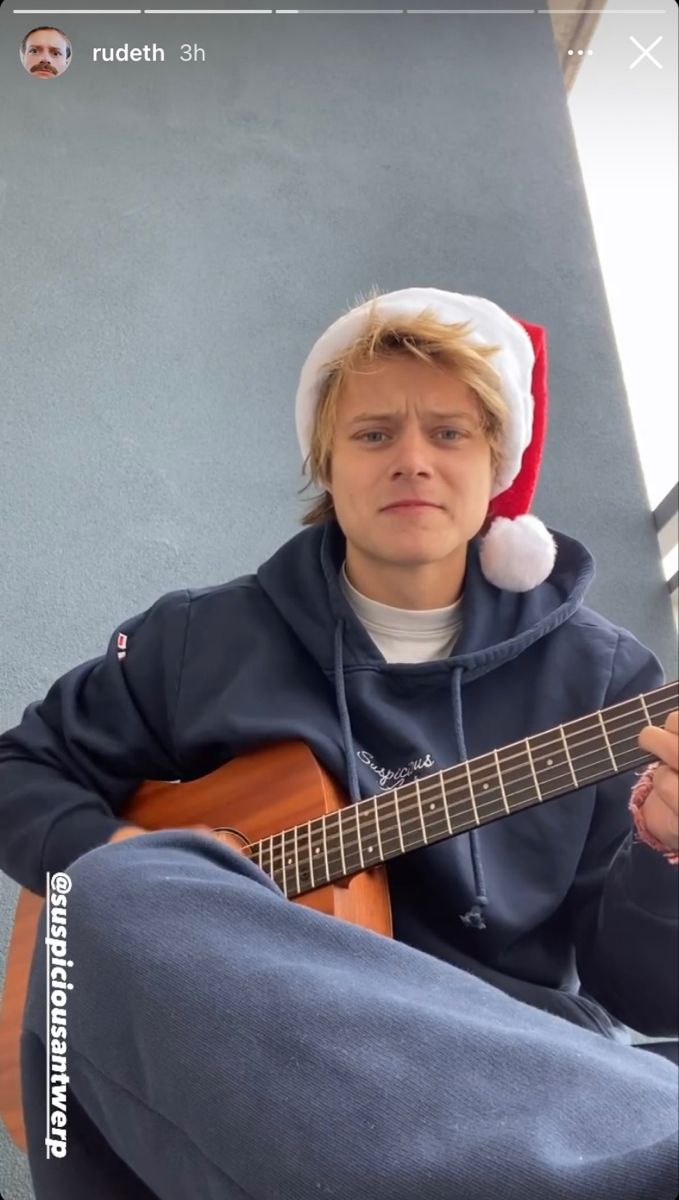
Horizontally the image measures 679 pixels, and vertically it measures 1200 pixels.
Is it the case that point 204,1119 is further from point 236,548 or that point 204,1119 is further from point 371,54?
point 371,54

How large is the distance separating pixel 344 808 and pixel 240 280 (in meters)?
0.62

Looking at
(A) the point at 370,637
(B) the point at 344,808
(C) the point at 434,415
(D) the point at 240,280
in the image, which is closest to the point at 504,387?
(C) the point at 434,415

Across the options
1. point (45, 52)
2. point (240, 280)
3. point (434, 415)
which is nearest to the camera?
point (434, 415)

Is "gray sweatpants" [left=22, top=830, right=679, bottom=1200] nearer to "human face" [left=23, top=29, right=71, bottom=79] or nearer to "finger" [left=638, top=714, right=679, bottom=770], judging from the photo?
"finger" [left=638, top=714, right=679, bottom=770]

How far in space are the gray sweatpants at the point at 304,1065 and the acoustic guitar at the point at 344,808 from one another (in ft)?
0.46

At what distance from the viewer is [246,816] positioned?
2.13 feet

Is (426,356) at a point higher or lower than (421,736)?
higher

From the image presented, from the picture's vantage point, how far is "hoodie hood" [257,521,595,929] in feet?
2.13

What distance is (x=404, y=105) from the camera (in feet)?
3.28

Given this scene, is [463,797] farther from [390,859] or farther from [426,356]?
[426,356]

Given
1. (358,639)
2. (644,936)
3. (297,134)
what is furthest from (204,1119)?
(297,134)

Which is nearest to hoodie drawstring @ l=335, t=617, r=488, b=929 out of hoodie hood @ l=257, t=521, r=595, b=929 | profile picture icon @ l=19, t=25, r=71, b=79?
hoodie hood @ l=257, t=521, r=595, b=929

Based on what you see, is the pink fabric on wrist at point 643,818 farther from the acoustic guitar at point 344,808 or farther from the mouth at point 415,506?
Result: the mouth at point 415,506

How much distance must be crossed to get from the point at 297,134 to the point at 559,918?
79 centimetres
